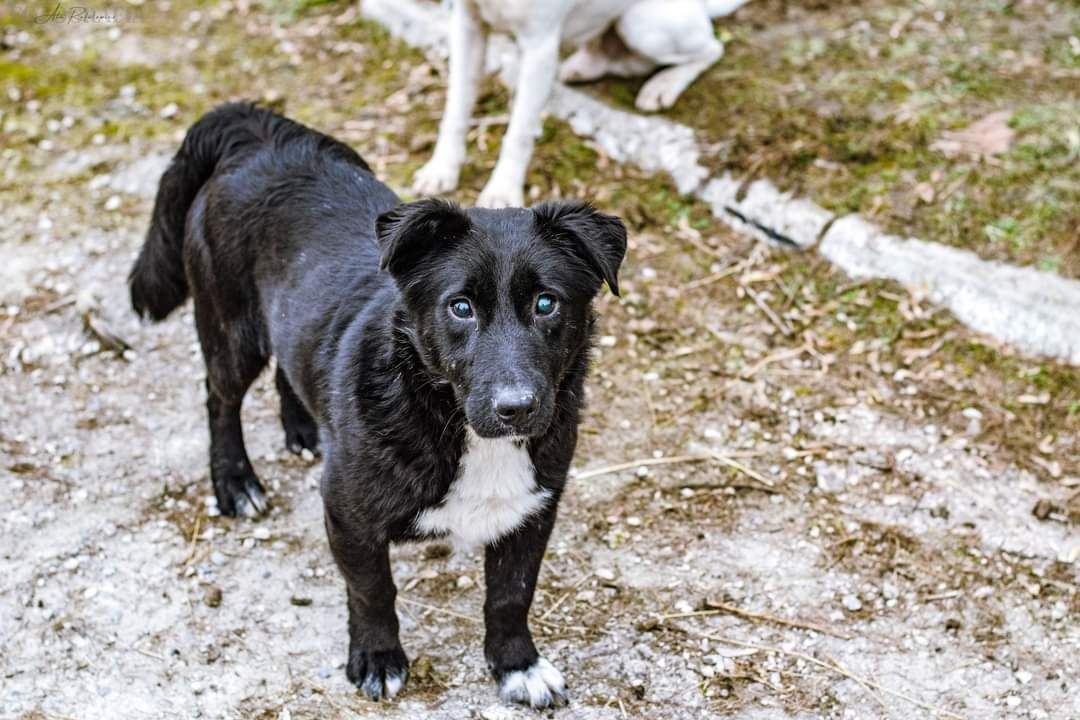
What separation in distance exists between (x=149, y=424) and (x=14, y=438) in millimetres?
530

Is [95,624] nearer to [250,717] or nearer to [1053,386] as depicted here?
[250,717]

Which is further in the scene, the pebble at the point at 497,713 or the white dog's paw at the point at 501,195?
the white dog's paw at the point at 501,195

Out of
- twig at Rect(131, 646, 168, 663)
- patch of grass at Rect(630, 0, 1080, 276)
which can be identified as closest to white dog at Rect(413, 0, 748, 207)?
patch of grass at Rect(630, 0, 1080, 276)

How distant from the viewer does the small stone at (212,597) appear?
171 inches

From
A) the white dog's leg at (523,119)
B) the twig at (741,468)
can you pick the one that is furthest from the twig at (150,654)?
the white dog's leg at (523,119)

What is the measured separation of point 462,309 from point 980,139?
410 centimetres

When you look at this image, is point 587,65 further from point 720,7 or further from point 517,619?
point 517,619

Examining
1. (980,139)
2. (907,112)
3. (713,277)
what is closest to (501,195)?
(713,277)

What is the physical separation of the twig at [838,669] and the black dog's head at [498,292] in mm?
1287

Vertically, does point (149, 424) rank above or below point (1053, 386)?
below

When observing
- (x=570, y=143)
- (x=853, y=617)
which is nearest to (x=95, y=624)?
(x=853, y=617)

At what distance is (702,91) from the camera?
23.6 feet

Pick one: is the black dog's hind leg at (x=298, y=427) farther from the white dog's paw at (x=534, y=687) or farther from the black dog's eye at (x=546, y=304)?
the black dog's eye at (x=546, y=304)

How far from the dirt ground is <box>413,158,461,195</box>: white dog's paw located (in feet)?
0.45
